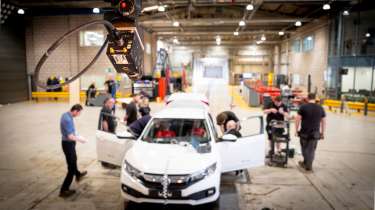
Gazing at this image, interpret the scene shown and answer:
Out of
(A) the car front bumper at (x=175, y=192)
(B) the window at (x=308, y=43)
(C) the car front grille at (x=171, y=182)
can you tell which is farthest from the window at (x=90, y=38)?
(C) the car front grille at (x=171, y=182)

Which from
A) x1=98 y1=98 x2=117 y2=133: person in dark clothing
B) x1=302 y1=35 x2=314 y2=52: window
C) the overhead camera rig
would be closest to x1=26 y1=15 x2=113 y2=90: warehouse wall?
x1=98 y1=98 x2=117 y2=133: person in dark clothing

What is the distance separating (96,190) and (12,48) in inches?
673

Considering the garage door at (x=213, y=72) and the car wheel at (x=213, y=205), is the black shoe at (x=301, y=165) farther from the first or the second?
the garage door at (x=213, y=72)

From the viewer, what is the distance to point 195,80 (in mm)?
40938

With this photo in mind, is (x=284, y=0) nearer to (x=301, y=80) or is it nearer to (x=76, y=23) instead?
(x=301, y=80)

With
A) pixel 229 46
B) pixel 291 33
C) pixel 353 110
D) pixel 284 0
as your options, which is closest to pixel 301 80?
pixel 291 33

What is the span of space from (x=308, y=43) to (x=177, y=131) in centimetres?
1998

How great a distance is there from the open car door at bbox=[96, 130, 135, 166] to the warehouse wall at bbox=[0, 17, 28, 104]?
15.2 metres

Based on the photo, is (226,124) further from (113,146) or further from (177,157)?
(113,146)

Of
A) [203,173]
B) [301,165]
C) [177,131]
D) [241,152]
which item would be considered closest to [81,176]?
[177,131]

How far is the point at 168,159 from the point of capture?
3688 millimetres

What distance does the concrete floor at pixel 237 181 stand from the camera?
14.1 ft

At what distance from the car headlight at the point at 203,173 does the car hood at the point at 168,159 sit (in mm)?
40

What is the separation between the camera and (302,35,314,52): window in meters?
20.7
